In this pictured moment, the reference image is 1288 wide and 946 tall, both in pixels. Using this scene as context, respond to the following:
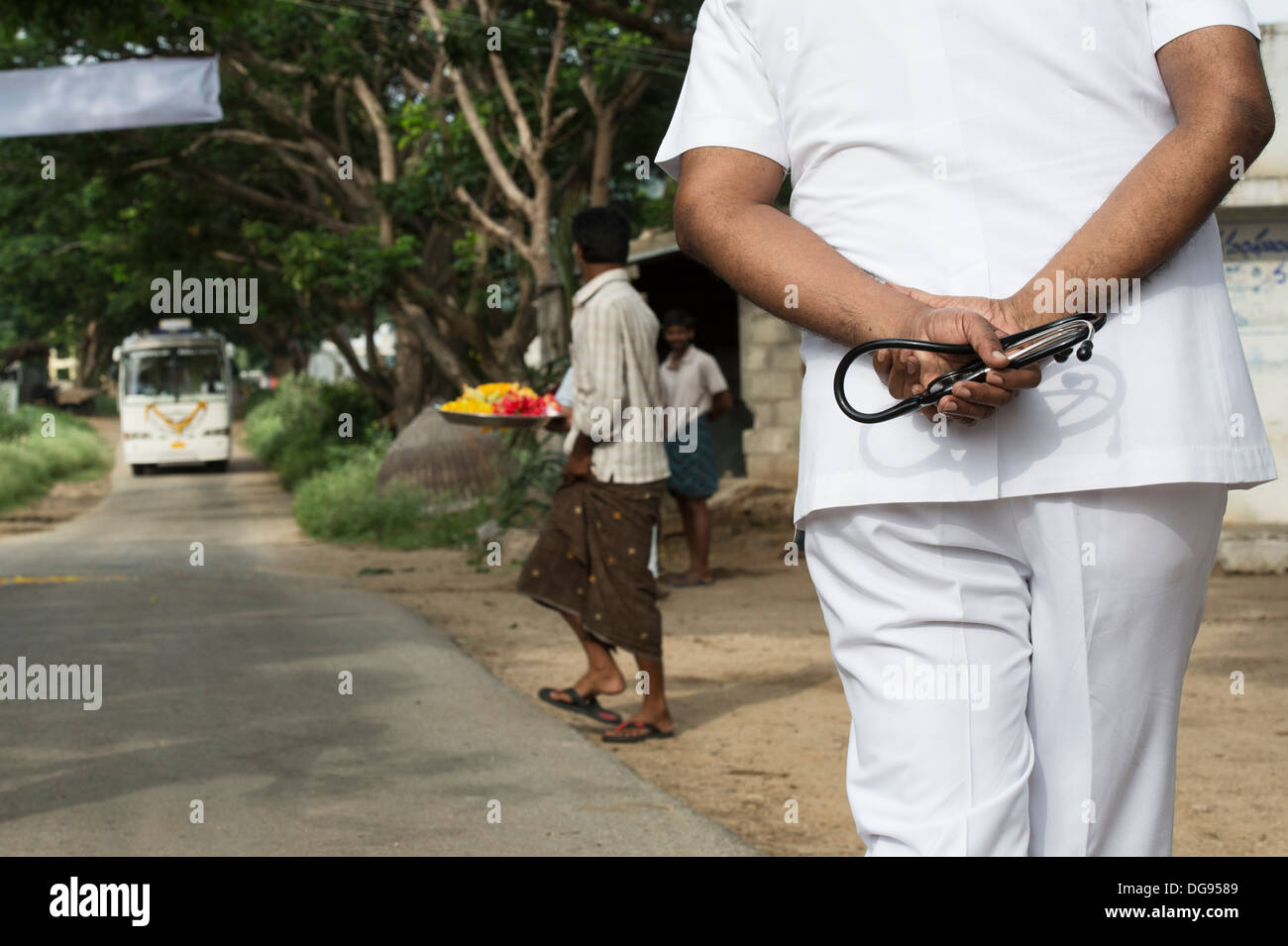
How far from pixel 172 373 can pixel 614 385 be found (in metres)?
25.1

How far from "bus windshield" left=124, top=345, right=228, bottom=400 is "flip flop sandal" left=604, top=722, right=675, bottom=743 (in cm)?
2482

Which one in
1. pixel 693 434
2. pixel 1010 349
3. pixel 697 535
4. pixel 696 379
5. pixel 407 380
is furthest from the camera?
pixel 407 380

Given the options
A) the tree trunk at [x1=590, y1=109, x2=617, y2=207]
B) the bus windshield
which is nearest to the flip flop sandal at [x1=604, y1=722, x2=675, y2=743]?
the tree trunk at [x1=590, y1=109, x2=617, y2=207]

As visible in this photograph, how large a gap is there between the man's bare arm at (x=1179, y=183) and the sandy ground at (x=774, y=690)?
2667 millimetres

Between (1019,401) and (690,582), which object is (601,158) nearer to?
(690,582)

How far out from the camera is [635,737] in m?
5.36

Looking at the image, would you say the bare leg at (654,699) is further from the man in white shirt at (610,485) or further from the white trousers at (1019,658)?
the white trousers at (1019,658)

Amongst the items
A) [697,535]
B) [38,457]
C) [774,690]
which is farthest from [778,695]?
[38,457]

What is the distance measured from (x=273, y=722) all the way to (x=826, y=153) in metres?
3.99

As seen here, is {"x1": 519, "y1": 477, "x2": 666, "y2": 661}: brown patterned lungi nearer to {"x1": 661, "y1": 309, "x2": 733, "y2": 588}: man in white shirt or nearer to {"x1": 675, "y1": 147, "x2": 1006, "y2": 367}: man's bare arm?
{"x1": 675, "y1": 147, "x2": 1006, "y2": 367}: man's bare arm

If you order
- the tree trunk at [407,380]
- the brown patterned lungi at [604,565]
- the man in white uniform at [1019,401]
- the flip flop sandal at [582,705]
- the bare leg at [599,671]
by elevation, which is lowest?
the flip flop sandal at [582,705]

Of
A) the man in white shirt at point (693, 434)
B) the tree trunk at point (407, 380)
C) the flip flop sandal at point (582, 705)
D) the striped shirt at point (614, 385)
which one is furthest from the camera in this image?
the tree trunk at point (407, 380)

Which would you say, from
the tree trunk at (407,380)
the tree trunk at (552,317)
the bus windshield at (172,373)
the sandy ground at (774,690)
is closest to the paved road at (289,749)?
the sandy ground at (774,690)

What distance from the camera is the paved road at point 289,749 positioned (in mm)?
3842
